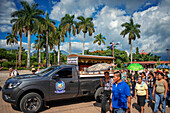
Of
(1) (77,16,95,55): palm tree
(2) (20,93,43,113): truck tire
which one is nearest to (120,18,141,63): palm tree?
(1) (77,16,95,55): palm tree

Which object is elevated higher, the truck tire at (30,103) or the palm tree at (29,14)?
the palm tree at (29,14)

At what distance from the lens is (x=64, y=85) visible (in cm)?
509

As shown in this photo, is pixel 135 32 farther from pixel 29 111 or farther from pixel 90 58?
pixel 29 111

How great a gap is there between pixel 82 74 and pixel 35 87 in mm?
2059

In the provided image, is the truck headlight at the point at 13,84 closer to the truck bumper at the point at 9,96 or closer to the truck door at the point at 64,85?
the truck bumper at the point at 9,96

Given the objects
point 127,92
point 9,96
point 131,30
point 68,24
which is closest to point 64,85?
point 9,96

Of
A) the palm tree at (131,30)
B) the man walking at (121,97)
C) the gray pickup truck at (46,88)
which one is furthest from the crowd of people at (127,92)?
the palm tree at (131,30)

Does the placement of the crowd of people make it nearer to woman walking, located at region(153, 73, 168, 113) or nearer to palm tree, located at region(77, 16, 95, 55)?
woman walking, located at region(153, 73, 168, 113)

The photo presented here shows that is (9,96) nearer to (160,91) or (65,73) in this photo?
(65,73)

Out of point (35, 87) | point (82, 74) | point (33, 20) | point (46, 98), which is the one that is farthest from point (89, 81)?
point (33, 20)

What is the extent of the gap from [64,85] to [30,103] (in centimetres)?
141

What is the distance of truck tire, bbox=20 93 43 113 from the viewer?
14.3ft

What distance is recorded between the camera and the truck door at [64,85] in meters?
4.89

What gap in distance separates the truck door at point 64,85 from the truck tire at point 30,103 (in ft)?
1.73
